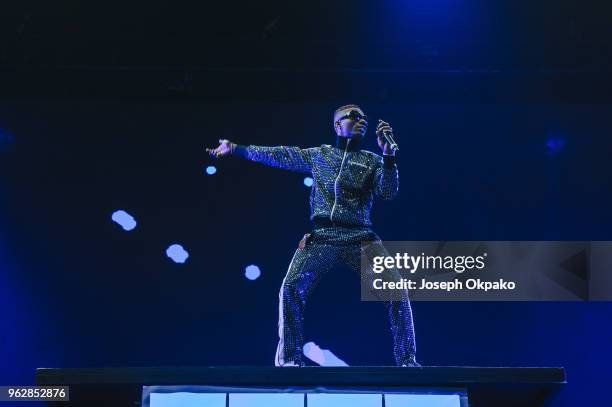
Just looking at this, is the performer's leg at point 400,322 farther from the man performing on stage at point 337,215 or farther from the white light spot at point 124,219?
the white light spot at point 124,219

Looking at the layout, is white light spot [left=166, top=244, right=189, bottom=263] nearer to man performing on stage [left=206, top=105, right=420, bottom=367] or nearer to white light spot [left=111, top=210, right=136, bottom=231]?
white light spot [left=111, top=210, right=136, bottom=231]

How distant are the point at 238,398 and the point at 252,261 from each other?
137 cm

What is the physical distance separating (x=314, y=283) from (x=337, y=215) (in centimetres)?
28

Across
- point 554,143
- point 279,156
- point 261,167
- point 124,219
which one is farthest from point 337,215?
point 554,143

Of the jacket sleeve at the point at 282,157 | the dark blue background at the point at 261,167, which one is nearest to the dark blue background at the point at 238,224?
the dark blue background at the point at 261,167

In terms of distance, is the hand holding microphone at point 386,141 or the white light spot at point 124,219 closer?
the hand holding microphone at point 386,141

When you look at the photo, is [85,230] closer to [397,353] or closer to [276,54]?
[276,54]

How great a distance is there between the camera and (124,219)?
13.9ft

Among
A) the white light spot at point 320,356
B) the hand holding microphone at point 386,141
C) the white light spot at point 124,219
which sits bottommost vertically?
the white light spot at point 320,356

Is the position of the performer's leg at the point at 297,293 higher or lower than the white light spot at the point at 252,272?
lower

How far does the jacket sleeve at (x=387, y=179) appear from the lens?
3.20 meters

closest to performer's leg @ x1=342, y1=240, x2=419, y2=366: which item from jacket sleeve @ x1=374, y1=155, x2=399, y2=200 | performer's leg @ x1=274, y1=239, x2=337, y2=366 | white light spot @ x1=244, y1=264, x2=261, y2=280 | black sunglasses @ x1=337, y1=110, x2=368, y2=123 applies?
performer's leg @ x1=274, y1=239, x2=337, y2=366

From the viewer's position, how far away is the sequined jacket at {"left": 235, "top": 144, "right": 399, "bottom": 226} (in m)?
3.24

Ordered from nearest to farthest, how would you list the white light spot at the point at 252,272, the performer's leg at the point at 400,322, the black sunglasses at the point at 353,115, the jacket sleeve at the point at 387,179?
the performer's leg at the point at 400,322
the jacket sleeve at the point at 387,179
the black sunglasses at the point at 353,115
the white light spot at the point at 252,272
